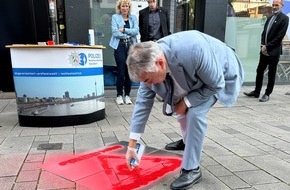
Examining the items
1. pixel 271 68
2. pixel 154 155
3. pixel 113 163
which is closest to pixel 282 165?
pixel 154 155

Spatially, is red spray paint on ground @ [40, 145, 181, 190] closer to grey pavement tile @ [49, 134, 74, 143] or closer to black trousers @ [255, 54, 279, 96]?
grey pavement tile @ [49, 134, 74, 143]

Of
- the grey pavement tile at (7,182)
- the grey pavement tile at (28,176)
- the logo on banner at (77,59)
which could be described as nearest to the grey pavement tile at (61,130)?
the logo on banner at (77,59)

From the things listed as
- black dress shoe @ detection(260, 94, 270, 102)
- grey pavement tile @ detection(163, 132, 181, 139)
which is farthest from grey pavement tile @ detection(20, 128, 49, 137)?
black dress shoe @ detection(260, 94, 270, 102)

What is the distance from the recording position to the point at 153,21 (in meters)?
5.46

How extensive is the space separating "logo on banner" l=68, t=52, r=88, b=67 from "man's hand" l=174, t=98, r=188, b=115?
6.46ft

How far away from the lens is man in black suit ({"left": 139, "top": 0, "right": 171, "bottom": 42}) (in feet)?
17.9

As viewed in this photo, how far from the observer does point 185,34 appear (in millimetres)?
2215

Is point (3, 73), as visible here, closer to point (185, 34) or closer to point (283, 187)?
point (185, 34)

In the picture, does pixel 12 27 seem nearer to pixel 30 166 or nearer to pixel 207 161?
pixel 30 166

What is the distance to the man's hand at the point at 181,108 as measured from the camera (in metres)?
2.37

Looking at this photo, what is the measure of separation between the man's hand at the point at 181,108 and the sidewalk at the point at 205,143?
628 millimetres

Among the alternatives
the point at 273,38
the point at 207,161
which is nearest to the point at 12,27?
the point at 207,161

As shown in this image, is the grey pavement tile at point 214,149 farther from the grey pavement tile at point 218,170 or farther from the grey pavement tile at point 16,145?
the grey pavement tile at point 16,145

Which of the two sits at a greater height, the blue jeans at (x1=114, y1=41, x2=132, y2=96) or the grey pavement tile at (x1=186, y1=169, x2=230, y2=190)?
the blue jeans at (x1=114, y1=41, x2=132, y2=96)
